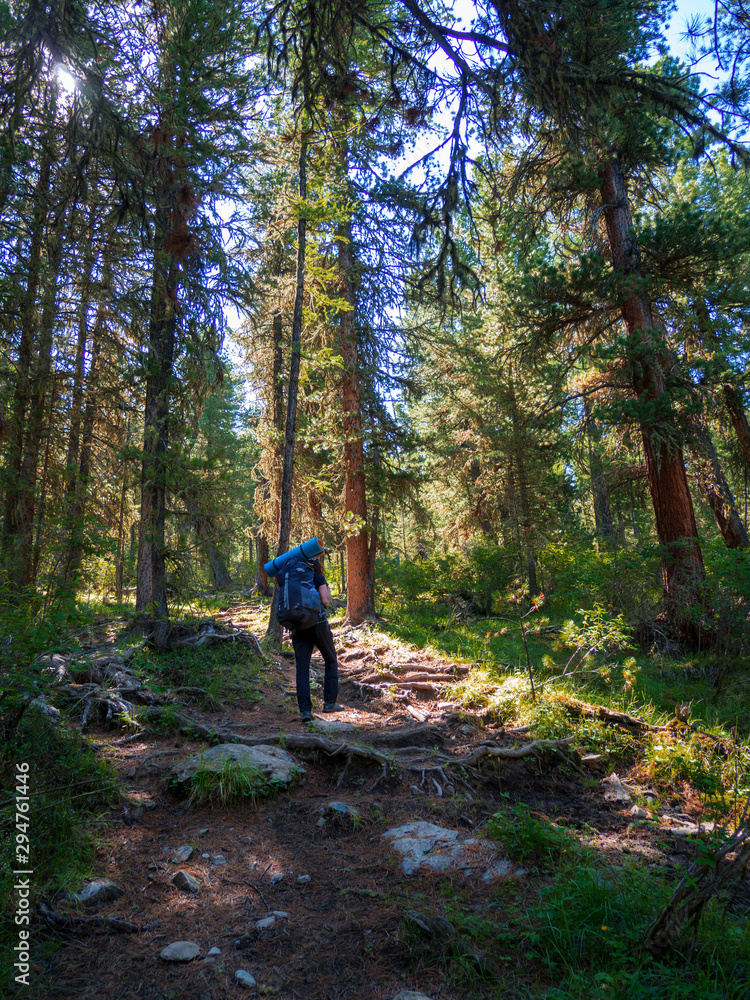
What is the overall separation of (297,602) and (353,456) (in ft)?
23.4

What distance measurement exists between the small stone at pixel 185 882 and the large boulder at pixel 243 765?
1.07 meters

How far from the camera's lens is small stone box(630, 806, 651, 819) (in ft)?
13.4

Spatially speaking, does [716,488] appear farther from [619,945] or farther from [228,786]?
[228,786]

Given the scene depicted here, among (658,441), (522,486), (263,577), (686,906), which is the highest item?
(522,486)

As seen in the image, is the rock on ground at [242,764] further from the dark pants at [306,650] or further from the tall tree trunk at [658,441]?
the tall tree trunk at [658,441]

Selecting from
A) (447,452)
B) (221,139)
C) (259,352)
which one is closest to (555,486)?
(447,452)

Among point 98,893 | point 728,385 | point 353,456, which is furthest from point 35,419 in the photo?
point 728,385

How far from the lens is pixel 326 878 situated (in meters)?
3.29

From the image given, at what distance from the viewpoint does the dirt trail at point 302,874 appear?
239 cm

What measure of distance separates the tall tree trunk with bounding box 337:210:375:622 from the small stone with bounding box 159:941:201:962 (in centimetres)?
1003

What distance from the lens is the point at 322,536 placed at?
53.2 ft

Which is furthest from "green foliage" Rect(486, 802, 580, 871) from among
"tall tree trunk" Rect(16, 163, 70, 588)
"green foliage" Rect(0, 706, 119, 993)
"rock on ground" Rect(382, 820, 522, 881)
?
"tall tree trunk" Rect(16, 163, 70, 588)

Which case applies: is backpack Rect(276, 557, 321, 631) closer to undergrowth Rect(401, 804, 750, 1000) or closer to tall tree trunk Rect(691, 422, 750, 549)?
undergrowth Rect(401, 804, 750, 1000)

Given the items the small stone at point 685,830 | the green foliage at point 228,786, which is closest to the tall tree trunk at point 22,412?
the green foliage at point 228,786
